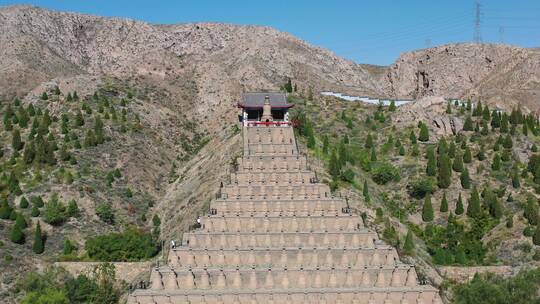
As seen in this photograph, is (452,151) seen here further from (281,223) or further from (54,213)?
(54,213)

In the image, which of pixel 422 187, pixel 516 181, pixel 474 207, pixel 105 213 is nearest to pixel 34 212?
pixel 105 213

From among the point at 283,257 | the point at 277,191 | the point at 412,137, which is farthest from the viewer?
the point at 412,137

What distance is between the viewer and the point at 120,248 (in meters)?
62.7

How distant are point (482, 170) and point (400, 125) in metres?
15.5

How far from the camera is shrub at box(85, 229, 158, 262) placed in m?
62.3

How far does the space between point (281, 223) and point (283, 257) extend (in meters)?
6.16

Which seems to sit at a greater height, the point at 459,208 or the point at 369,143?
the point at 369,143

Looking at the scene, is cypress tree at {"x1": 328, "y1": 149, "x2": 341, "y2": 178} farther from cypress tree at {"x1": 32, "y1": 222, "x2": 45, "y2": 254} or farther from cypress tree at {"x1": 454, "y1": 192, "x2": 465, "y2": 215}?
cypress tree at {"x1": 32, "y1": 222, "x2": 45, "y2": 254}

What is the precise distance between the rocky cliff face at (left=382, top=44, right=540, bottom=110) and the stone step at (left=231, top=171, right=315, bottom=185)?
3110 inches

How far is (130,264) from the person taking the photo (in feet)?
199

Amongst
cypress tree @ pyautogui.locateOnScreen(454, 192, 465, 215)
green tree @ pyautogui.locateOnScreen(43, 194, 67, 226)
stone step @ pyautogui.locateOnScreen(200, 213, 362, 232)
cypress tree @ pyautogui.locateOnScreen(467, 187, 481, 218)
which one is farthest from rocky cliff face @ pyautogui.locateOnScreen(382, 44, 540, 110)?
green tree @ pyautogui.locateOnScreen(43, 194, 67, 226)

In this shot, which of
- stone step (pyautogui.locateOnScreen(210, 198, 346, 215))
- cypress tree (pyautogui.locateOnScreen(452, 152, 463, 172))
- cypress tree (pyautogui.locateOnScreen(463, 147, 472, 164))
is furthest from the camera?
cypress tree (pyautogui.locateOnScreen(463, 147, 472, 164))

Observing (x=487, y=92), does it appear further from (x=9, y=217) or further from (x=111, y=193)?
(x=9, y=217)

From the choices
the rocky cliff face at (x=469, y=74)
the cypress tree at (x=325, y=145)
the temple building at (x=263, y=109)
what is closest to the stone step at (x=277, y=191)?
the cypress tree at (x=325, y=145)
